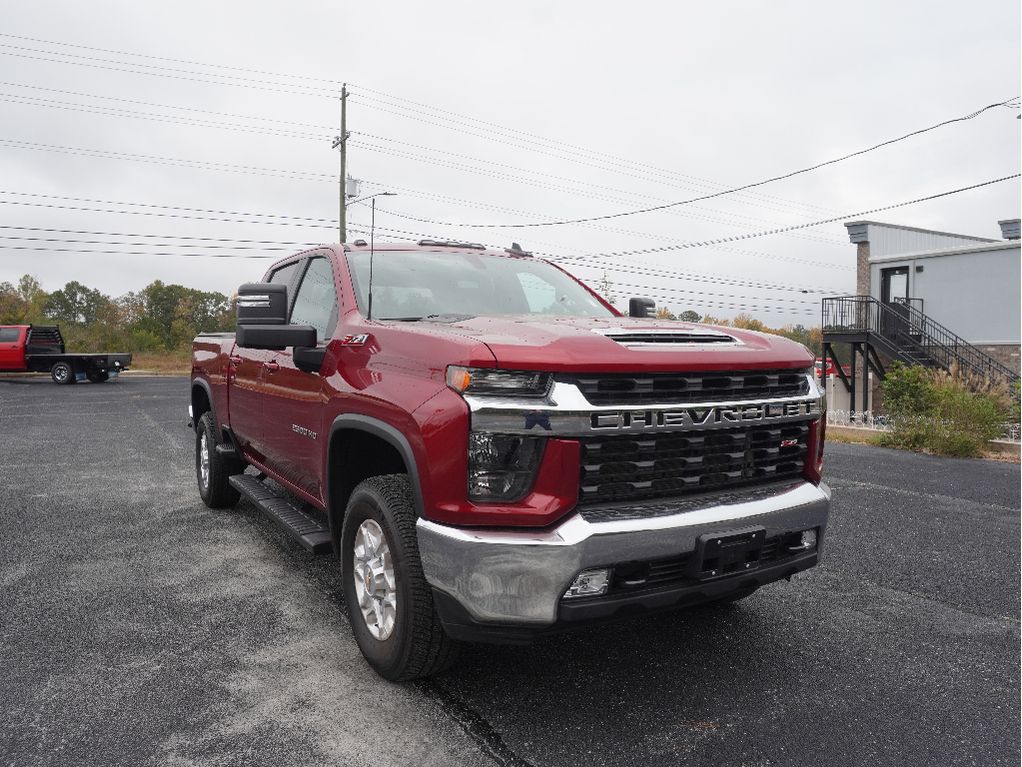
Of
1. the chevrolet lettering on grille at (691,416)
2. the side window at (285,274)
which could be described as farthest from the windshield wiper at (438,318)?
the side window at (285,274)

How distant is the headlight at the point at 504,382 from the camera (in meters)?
2.61

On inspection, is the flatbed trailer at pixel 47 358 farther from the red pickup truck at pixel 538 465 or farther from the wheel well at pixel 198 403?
the red pickup truck at pixel 538 465

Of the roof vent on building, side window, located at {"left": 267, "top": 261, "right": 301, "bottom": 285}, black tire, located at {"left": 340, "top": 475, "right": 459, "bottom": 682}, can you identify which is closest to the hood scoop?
black tire, located at {"left": 340, "top": 475, "right": 459, "bottom": 682}

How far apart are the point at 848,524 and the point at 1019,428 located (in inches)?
404

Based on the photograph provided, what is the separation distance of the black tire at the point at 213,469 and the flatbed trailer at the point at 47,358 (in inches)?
804

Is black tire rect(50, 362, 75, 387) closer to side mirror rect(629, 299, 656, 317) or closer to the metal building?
the metal building

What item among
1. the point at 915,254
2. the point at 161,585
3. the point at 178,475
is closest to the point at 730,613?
the point at 161,585

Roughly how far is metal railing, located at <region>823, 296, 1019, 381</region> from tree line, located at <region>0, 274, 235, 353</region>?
3484 cm

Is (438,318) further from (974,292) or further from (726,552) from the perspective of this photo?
(974,292)

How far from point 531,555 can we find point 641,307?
2.57 meters

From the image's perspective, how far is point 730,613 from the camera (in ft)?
12.9

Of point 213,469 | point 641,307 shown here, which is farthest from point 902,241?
point 213,469

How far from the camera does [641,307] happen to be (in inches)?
185

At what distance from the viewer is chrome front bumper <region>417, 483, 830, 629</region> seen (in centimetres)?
249
